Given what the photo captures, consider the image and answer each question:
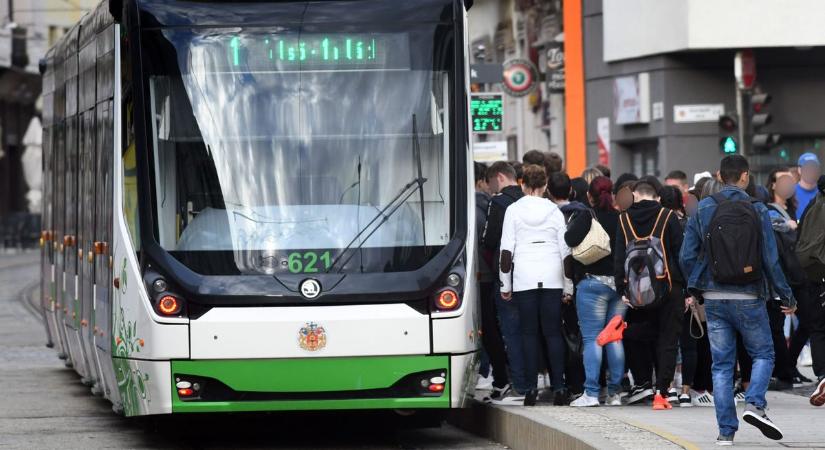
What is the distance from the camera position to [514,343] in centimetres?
Result: 1388

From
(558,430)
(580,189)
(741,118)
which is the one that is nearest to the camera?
(558,430)

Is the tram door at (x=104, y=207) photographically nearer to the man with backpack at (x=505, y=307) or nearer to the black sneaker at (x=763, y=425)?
the man with backpack at (x=505, y=307)

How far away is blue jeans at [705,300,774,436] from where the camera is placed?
36.0 feet

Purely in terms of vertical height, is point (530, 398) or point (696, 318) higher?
point (696, 318)

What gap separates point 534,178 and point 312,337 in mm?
2424

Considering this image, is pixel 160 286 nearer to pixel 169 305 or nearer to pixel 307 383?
pixel 169 305

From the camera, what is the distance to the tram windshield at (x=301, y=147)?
12133mm

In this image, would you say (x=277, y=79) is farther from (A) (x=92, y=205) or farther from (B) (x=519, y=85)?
(B) (x=519, y=85)

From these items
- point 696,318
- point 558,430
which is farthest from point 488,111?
point 558,430

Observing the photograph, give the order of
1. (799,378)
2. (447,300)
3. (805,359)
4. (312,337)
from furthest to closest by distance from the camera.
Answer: (805,359)
(799,378)
(447,300)
(312,337)

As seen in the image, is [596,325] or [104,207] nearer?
[104,207]

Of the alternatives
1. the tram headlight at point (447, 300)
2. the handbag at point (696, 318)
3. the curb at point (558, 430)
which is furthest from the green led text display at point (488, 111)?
the tram headlight at point (447, 300)

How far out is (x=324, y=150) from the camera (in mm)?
12344

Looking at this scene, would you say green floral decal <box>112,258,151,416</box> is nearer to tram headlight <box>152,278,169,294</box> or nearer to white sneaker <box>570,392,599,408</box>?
tram headlight <box>152,278,169,294</box>
